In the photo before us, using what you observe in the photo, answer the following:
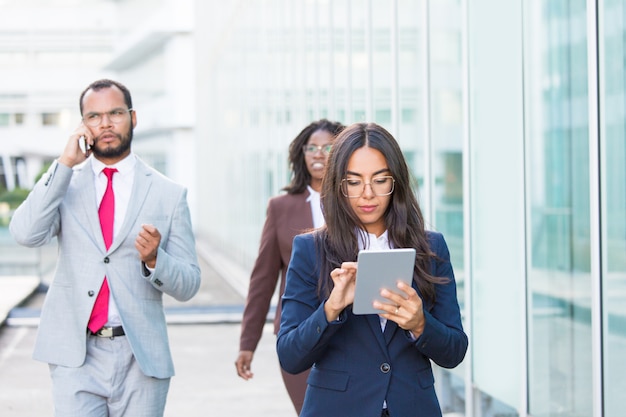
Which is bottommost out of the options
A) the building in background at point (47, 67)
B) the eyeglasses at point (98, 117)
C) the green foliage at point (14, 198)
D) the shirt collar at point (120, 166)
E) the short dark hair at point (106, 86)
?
the green foliage at point (14, 198)

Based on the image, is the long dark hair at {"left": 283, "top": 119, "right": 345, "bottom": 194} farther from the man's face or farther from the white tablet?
the white tablet

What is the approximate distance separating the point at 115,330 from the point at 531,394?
7.35 feet

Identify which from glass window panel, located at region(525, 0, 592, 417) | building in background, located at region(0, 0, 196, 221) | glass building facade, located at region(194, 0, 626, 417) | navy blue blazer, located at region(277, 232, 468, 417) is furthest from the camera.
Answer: building in background, located at region(0, 0, 196, 221)

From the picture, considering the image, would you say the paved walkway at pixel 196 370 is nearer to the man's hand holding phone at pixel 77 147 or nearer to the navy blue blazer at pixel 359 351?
the man's hand holding phone at pixel 77 147

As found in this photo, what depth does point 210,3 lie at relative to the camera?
2723cm

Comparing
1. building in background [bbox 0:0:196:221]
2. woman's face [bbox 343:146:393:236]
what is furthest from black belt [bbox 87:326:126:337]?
building in background [bbox 0:0:196:221]

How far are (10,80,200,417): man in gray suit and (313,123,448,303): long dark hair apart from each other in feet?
3.30

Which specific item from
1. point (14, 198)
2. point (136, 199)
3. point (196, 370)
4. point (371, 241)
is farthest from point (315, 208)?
point (14, 198)

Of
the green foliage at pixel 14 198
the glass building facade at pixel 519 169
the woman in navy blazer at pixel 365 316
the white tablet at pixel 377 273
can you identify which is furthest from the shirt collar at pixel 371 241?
the green foliage at pixel 14 198

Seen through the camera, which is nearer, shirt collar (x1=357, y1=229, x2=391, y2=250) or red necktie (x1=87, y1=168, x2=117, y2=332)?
shirt collar (x1=357, y1=229, x2=391, y2=250)

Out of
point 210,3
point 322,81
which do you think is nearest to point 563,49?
point 322,81

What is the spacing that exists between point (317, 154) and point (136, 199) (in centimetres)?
104

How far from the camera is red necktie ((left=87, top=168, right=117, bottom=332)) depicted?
3.73 meters

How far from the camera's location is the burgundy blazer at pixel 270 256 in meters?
4.52
